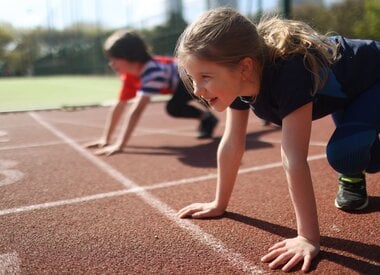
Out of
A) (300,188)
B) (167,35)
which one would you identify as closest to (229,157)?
(300,188)

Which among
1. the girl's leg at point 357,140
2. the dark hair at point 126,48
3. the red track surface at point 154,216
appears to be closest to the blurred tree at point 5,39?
the dark hair at point 126,48

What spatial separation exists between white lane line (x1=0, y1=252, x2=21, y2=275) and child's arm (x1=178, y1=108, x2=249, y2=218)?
2.98 ft

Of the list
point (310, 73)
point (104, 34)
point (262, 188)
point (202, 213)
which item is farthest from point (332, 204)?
point (104, 34)

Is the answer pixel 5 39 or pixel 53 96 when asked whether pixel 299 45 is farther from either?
pixel 5 39

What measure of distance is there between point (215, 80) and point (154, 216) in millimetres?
1005

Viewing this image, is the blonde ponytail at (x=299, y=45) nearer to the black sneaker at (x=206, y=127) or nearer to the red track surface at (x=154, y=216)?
the red track surface at (x=154, y=216)

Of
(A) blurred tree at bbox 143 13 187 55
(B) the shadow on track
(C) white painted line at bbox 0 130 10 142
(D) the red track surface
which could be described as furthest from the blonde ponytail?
(A) blurred tree at bbox 143 13 187 55

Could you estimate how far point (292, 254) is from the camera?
6.03ft

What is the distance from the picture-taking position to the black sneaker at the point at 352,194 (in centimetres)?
242

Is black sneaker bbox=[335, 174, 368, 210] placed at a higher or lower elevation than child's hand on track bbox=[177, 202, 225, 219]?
higher

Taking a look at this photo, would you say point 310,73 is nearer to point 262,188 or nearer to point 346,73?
point 346,73

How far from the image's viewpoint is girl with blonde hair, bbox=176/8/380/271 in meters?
1.81

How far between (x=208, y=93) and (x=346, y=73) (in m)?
0.81

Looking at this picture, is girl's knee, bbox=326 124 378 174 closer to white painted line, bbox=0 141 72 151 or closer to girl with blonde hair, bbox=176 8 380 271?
girl with blonde hair, bbox=176 8 380 271
